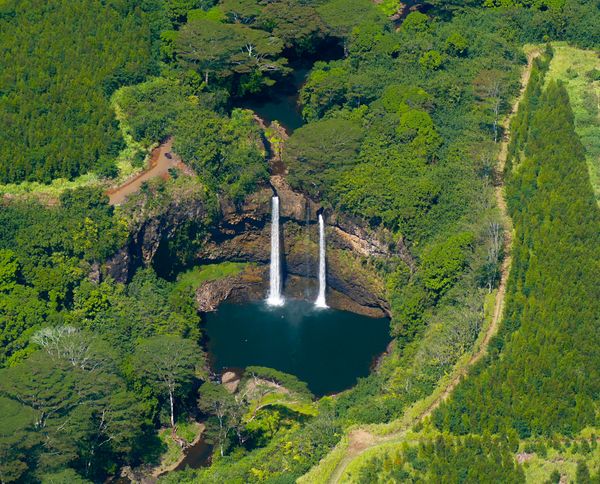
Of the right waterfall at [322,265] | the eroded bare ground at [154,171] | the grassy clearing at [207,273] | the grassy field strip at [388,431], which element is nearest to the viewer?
the grassy field strip at [388,431]

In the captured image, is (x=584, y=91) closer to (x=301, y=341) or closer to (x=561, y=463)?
(x=301, y=341)

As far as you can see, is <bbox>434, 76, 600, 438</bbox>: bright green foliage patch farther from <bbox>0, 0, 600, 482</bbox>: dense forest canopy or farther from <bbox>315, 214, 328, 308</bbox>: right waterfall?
<bbox>315, 214, 328, 308</bbox>: right waterfall

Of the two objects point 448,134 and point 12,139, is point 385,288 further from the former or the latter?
point 12,139

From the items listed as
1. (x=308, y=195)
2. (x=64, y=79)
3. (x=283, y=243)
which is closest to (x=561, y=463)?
(x=308, y=195)

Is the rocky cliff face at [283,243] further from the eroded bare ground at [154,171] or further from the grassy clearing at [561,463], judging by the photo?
the grassy clearing at [561,463]

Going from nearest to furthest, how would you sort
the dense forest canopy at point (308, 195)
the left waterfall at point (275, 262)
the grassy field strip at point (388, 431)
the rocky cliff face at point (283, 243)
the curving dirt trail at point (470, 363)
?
1. the grassy field strip at point (388, 431)
2. the curving dirt trail at point (470, 363)
3. the dense forest canopy at point (308, 195)
4. the rocky cliff face at point (283, 243)
5. the left waterfall at point (275, 262)

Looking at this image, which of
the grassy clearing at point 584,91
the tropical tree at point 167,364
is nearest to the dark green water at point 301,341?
the tropical tree at point 167,364

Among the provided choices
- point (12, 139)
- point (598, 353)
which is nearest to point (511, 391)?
point (598, 353)
